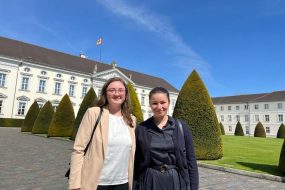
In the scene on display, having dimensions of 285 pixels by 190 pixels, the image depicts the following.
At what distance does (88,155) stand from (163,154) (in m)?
0.79

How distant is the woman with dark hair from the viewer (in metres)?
2.59

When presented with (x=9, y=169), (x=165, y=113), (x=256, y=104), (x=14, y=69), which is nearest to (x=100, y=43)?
(x=14, y=69)

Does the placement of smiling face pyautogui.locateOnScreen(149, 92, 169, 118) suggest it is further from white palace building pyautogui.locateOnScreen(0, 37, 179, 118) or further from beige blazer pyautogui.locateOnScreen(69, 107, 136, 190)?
white palace building pyautogui.locateOnScreen(0, 37, 179, 118)

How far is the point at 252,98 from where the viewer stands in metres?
69.0

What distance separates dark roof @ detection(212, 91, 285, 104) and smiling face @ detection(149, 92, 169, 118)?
66.4 m

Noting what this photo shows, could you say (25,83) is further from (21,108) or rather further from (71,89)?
(71,89)

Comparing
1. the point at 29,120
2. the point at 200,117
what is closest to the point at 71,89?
the point at 29,120

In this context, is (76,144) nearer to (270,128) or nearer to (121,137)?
(121,137)

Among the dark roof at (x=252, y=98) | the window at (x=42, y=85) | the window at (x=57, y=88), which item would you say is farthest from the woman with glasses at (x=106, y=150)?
the dark roof at (x=252, y=98)

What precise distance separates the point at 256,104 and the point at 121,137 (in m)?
69.6

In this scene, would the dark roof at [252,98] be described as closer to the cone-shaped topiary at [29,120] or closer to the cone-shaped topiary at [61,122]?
the cone-shaped topiary at [61,122]

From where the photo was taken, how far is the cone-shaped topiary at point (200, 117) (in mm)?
11117


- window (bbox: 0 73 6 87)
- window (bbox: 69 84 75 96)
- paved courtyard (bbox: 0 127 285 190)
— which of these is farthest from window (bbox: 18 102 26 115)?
paved courtyard (bbox: 0 127 285 190)

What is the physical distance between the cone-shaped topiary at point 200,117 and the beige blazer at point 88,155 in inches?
361
